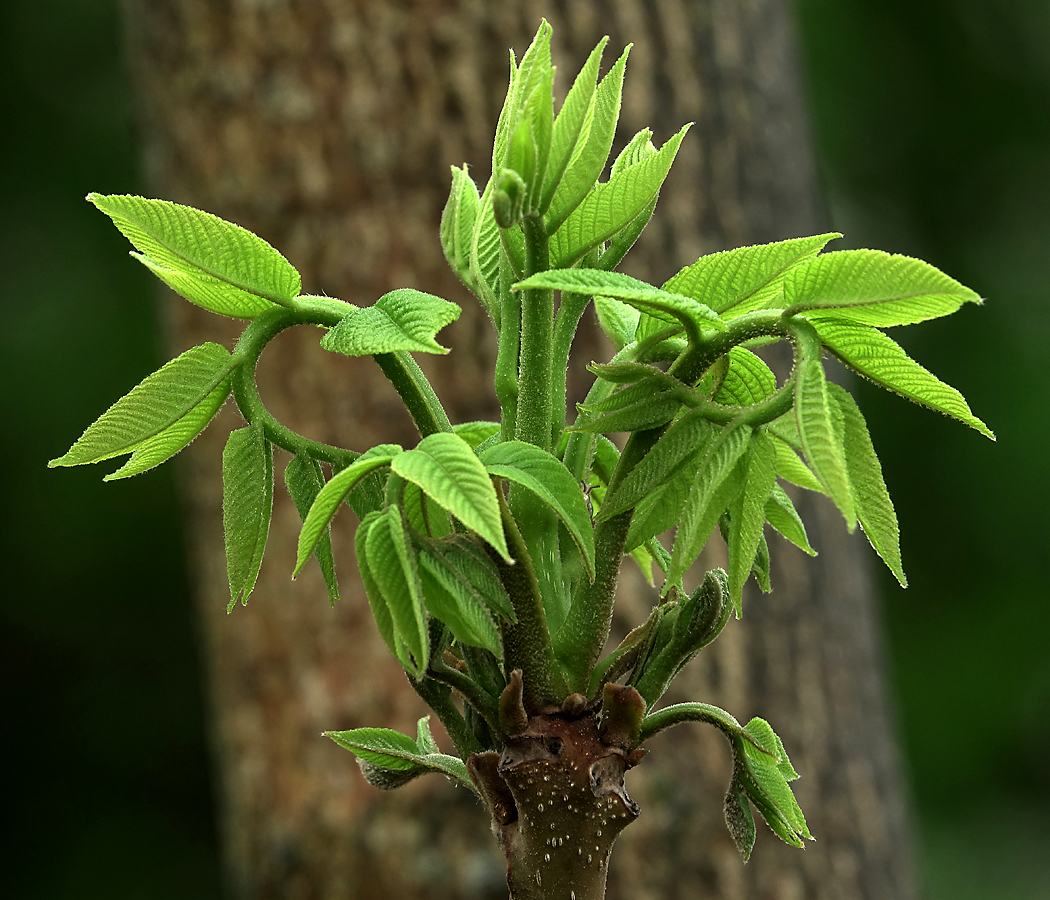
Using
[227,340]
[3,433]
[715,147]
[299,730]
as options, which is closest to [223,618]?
[299,730]

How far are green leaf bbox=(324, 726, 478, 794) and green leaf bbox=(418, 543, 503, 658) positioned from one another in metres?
0.08

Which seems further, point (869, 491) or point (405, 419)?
point (405, 419)

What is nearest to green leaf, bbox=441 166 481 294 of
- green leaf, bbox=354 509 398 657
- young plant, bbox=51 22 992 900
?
young plant, bbox=51 22 992 900

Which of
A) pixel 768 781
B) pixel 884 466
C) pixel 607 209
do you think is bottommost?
pixel 884 466

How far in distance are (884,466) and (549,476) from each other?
407 cm

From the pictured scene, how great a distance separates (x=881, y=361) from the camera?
0.38m

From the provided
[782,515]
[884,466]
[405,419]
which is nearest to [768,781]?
[782,515]

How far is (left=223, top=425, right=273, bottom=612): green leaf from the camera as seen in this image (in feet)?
1.31

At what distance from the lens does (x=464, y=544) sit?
0.37 meters

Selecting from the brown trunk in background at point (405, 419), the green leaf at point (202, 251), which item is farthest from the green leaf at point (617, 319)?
the brown trunk in background at point (405, 419)

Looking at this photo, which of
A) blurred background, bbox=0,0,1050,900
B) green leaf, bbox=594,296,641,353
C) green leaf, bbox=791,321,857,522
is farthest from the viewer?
blurred background, bbox=0,0,1050,900

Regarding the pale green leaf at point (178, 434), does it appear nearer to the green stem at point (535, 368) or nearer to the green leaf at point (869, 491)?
the green stem at point (535, 368)

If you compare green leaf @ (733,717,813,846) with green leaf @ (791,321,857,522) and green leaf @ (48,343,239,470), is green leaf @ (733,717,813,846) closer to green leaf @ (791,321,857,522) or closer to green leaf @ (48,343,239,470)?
green leaf @ (791,321,857,522)

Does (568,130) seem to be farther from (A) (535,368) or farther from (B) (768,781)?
(B) (768,781)
